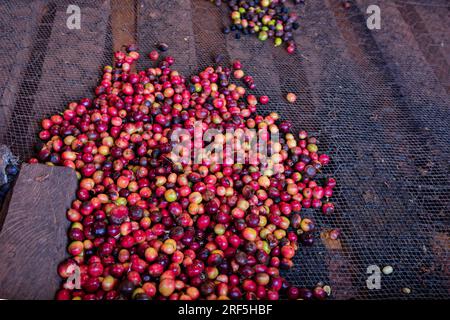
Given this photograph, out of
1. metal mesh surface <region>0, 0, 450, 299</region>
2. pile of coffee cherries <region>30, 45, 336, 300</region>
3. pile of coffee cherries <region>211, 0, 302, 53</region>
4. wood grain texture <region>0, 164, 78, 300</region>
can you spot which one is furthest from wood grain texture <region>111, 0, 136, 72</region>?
wood grain texture <region>0, 164, 78, 300</region>

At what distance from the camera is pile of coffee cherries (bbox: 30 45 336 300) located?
278 cm

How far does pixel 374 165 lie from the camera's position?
3.78 metres

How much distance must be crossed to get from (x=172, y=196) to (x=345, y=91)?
258cm

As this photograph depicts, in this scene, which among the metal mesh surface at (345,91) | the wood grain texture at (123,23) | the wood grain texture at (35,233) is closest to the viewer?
the wood grain texture at (35,233)

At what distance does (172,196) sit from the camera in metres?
3.22

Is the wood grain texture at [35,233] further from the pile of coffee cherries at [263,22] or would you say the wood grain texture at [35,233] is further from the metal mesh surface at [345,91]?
the pile of coffee cherries at [263,22]

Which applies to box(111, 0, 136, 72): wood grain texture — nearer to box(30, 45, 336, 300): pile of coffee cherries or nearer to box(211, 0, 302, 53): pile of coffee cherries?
box(30, 45, 336, 300): pile of coffee cherries

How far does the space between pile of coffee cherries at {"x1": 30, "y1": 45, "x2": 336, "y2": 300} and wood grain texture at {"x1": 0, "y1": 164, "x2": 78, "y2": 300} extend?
0.35 ft

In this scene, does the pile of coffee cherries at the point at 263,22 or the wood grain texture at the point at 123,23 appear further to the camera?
the pile of coffee cherries at the point at 263,22

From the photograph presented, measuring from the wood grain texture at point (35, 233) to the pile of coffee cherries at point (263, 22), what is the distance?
3.13m

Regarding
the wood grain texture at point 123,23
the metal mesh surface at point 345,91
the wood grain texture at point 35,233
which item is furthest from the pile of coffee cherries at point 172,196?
the wood grain texture at point 123,23

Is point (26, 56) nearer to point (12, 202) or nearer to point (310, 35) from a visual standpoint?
point (12, 202)

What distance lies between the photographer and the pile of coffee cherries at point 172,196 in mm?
2781

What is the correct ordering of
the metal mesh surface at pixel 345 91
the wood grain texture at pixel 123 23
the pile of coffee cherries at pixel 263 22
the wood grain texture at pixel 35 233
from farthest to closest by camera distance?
1. the pile of coffee cherries at pixel 263 22
2. the wood grain texture at pixel 123 23
3. the metal mesh surface at pixel 345 91
4. the wood grain texture at pixel 35 233
